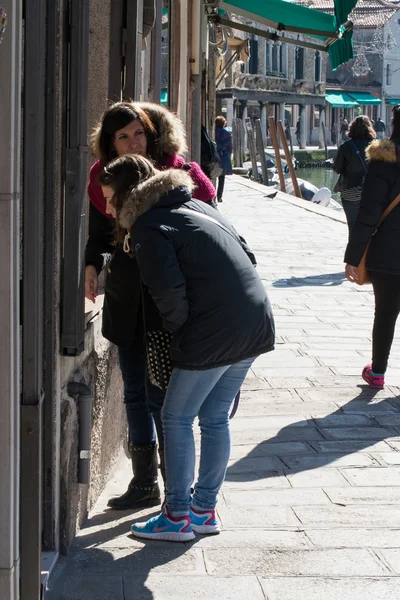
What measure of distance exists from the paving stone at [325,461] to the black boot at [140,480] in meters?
0.88

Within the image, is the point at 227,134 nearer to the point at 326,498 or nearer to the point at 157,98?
the point at 157,98

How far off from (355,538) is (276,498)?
58 cm

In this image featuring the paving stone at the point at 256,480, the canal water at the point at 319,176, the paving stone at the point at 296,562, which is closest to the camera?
the paving stone at the point at 296,562

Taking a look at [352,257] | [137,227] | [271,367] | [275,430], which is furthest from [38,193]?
[271,367]

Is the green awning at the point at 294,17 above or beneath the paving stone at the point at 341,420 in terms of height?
above

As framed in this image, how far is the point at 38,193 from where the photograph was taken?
3309 mm

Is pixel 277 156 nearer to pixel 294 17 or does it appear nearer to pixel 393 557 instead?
pixel 294 17

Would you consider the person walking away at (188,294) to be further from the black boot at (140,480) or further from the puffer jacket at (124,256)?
the black boot at (140,480)

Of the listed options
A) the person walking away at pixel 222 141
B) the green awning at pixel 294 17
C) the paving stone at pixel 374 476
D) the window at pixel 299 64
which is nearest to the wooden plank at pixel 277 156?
the person walking away at pixel 222 141

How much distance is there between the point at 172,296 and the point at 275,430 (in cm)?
234

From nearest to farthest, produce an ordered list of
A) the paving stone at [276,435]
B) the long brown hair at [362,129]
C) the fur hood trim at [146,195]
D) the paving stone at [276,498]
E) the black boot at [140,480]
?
the fur hood trim at [146,195] < the black boot at [140,480] < the paving stone at [276,498] < the paving stone at [276,435] < the long brown hair at [362,129]

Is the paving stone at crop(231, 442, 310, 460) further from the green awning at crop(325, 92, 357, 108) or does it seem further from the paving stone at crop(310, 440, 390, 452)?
the green awning at crop(325, 92, 357, 108)

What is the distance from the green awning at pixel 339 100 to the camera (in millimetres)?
85625

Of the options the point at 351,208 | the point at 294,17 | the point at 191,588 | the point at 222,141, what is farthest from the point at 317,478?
the point at 222,141
